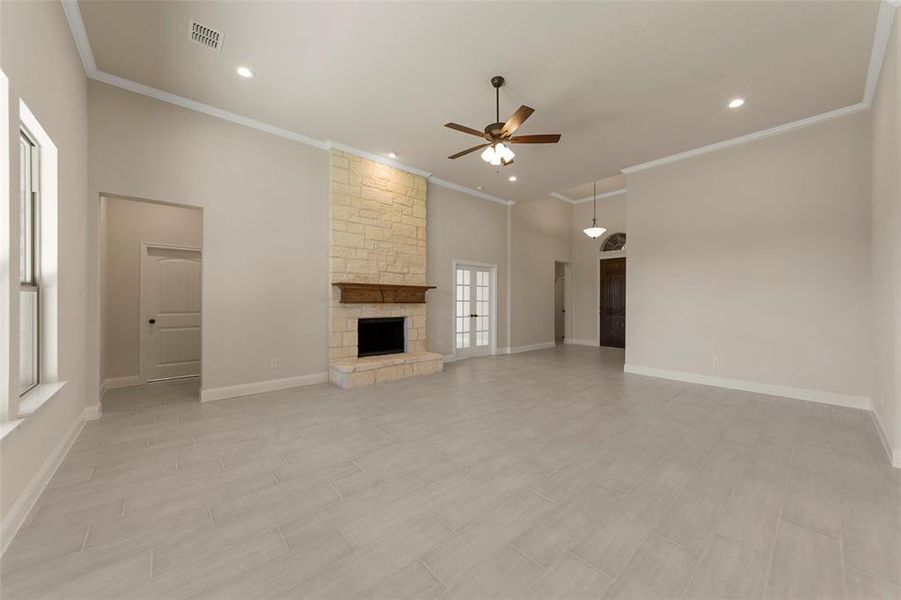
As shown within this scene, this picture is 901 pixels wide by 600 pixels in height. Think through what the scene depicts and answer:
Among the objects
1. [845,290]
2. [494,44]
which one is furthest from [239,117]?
[845,290]

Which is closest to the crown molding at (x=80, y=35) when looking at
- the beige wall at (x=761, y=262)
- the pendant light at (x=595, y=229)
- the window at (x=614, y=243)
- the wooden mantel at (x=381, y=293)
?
the wooden mantel at (x=381, y=293)

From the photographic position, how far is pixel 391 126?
463 cm

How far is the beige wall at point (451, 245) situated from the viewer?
6.77 m

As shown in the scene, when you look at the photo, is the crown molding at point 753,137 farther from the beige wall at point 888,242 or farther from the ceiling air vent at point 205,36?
the ceiling air vent at point 205,36

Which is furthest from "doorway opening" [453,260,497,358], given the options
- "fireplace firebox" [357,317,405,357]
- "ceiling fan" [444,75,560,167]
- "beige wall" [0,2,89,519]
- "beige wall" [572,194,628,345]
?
"beige wall" [0,2,89,519]

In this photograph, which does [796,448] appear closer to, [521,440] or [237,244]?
[521,440]

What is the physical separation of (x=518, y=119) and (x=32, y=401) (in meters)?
4.30

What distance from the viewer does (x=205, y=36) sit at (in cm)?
302

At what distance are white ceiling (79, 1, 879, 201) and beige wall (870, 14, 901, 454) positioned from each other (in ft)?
1.45

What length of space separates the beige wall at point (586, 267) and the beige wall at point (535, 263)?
426 mm

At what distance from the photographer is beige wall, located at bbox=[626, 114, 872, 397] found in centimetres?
412

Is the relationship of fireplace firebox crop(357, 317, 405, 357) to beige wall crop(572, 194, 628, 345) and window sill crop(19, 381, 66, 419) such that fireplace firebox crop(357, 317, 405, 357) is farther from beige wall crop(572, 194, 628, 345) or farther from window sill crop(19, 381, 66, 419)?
beige wall crop(572, 194, 628, 345)

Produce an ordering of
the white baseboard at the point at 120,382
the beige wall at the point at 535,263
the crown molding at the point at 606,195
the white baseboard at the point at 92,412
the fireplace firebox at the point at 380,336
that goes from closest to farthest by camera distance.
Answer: the white baseboard at the point at 92,412
the white baseboard at the point at 120,382
the fireplace firebox at the point at 380,336
the beige wall at the point at 535,263
the crown molding at the point at 606,195

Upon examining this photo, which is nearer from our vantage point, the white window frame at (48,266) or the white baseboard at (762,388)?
the white window frame at (48,266)
